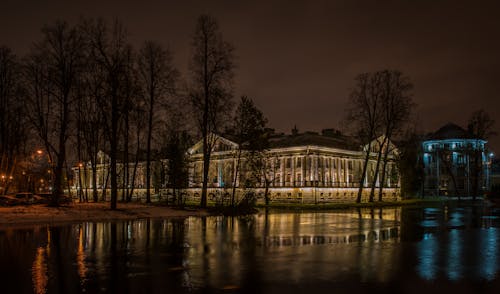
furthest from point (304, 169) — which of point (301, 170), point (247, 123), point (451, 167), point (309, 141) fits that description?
point (451, 167)

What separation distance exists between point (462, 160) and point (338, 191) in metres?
45.2

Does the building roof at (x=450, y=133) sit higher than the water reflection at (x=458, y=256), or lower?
higher

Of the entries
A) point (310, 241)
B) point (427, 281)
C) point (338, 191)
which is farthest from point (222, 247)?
point (338, 191)

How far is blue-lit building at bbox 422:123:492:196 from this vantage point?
10900 centimetres

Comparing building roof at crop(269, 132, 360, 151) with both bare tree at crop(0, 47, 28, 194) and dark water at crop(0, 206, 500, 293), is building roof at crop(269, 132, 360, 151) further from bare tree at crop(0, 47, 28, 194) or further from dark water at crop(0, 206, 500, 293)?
dark water at crop(0, 206, 500, 293)

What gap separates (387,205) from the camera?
65.6 m

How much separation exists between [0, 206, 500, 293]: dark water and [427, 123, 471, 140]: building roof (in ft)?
327

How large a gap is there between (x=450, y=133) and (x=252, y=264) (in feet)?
372

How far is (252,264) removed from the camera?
13.6 m

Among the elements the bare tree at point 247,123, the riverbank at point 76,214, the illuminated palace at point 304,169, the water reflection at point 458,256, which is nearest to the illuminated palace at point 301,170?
the illuminated palace at point 304,169

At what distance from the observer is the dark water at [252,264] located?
1068cm

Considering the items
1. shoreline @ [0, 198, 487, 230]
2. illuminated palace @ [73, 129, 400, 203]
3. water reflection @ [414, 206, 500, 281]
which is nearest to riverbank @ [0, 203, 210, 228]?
shoreline @ [0, 198, 487, 230]

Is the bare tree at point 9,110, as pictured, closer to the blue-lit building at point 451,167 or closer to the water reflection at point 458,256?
the water reflection at point 458,256

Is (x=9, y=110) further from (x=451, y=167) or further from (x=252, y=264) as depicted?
(x=451, y=167)
